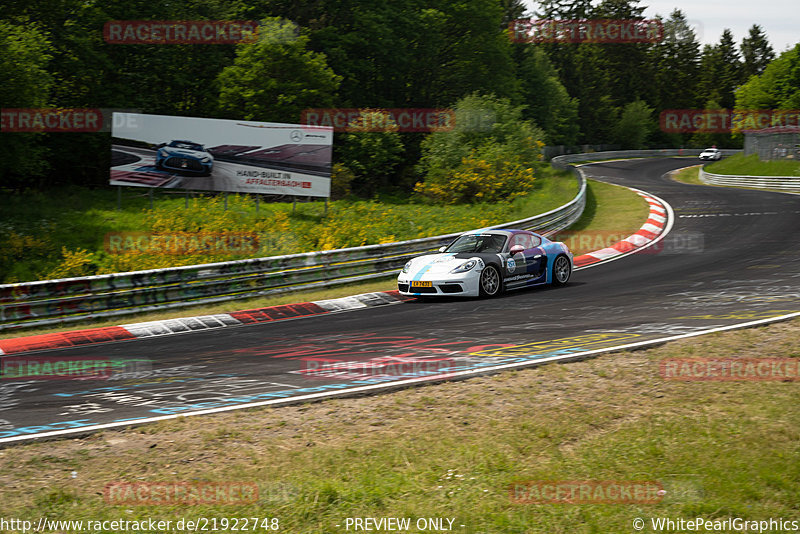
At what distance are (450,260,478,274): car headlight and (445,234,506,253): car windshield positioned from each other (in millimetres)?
590

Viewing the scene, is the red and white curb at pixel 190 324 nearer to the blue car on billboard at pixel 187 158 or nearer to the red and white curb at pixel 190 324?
the red and white curb at pixel 190 324

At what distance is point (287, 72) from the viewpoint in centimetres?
3619

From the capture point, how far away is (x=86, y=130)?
32.3 meters

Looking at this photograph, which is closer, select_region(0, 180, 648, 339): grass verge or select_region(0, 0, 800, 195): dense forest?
select_region(0, 180, 648, 339): grass verge

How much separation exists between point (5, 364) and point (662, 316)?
9.33 metres

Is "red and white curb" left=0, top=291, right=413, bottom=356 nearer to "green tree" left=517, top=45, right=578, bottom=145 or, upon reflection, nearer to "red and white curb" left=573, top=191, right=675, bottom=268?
"red and white curb" left=573, top=191, right=675, bottom=268

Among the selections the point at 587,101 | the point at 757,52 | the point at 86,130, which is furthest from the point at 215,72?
the point at 757,52

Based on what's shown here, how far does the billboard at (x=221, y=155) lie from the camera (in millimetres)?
22016

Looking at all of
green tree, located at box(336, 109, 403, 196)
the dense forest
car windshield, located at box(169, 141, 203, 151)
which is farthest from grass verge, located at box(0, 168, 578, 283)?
green tree, located at box(336, 109, 403, 196)

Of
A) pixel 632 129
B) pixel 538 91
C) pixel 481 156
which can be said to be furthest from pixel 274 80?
pixel 632 129

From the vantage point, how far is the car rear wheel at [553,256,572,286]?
14.4m

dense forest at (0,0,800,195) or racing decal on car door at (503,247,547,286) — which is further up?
dense forest at (0,0,800,195)

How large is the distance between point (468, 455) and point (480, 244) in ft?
28.2

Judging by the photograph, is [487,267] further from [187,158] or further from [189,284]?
[187,158]
